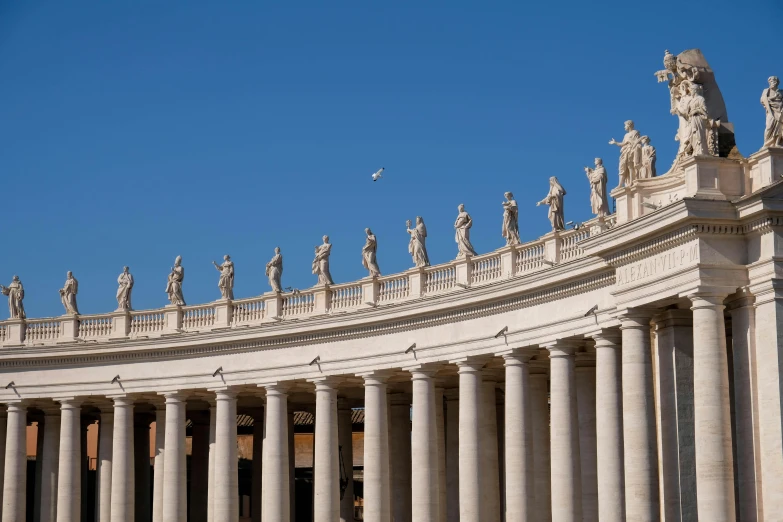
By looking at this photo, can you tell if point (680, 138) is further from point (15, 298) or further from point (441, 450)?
point (15, 298)

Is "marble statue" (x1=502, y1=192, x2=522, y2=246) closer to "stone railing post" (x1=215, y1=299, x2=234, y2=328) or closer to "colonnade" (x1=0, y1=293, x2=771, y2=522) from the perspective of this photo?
"colonnade" (x1=0, y1=293, x2=771, y2=522)

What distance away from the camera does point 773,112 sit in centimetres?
7369

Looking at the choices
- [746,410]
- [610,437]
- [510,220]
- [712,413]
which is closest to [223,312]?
[510,220]

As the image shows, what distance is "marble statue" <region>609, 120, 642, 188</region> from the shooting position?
81.5 m

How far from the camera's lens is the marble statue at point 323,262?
116812mm

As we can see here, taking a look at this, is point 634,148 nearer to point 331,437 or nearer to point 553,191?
point 553,191

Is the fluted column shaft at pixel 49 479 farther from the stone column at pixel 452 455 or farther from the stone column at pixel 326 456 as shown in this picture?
the stone column at pixel 452 455

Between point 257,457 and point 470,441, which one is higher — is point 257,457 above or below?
above

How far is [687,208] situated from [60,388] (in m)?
71.5

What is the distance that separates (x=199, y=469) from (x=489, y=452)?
1767 inches

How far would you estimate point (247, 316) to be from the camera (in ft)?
397

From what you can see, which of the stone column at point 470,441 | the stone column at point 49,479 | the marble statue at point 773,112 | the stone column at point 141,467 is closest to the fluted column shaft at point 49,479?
the stone column at point 49,479

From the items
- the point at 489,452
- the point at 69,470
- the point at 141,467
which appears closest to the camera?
the point at 489,452

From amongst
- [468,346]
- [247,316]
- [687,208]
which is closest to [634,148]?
[687,208]
